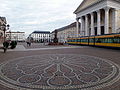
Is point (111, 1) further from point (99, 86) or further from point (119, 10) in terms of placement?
point (99, 86)

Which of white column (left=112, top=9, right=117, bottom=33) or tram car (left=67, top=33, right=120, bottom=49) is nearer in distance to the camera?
tram car (left=67, top=33, right=120, bottom=49)

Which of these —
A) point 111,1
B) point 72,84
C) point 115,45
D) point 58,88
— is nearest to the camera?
point 58,88

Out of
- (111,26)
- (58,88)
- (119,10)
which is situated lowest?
(58,88)

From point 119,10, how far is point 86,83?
4789 cm

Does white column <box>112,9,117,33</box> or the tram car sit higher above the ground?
white column <box>112,9,117,33</box>

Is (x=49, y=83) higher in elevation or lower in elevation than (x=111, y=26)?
lower

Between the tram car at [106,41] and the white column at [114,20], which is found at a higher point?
the white column at [114,20]

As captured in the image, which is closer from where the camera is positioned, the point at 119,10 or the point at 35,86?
→ the point at 35,86

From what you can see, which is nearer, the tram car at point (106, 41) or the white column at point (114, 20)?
the tram car at point (106, 41)

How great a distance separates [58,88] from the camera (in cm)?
378

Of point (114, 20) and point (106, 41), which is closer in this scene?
point (106, 41)

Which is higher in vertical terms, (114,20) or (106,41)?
(114,20)

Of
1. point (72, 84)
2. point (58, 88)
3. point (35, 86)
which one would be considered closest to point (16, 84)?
point (35, 86)

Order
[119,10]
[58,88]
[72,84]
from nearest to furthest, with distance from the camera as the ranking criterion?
[58,88] → [72,84] → [119,10]
